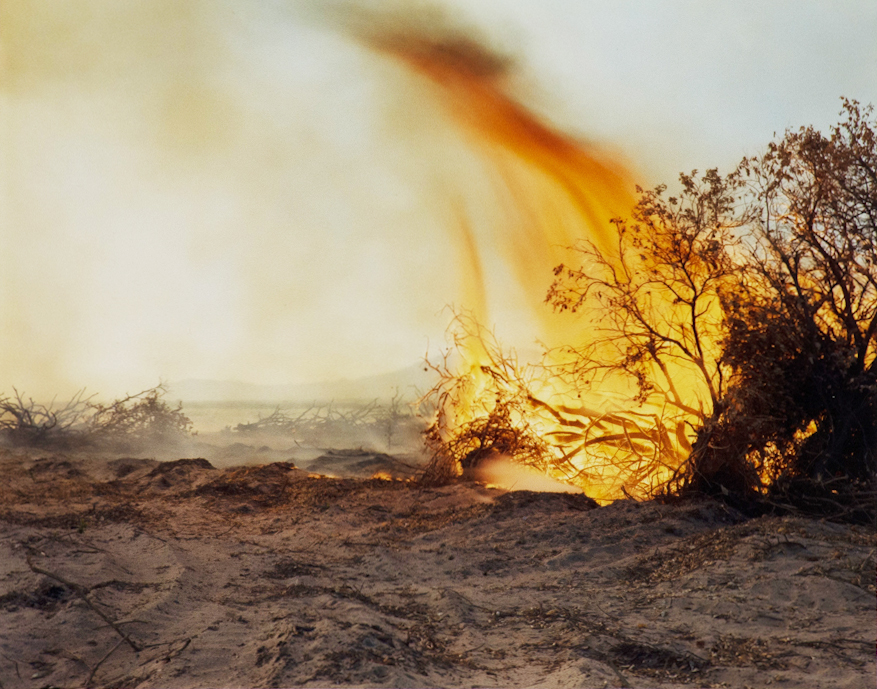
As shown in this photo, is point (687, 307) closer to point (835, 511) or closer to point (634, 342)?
point (634, 342)

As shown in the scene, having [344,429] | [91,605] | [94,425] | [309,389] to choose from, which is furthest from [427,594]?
[309,389]

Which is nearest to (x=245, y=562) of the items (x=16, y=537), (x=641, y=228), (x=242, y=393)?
(x=16, y=537)

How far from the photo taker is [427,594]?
5008 mm

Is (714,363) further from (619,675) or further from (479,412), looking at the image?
(619,675)

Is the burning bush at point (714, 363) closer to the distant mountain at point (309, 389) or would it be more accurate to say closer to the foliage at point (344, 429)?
the foliage at point (344, 429)

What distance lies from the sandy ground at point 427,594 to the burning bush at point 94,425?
4.52 metres

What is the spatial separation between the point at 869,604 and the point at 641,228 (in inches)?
198

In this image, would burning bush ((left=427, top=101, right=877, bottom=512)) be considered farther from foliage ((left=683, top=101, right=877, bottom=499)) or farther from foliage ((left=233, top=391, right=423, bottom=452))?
foliage ((left=233, top=391, right=423, bottom=452))

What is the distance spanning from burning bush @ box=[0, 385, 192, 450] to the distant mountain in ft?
43.8

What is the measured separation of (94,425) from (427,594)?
32.0 feet

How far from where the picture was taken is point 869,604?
443 centimetres

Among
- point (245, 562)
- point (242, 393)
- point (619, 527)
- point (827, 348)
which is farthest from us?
point (242, 393)

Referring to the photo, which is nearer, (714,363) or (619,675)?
(619,675)

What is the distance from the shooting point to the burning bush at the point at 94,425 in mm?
12281
